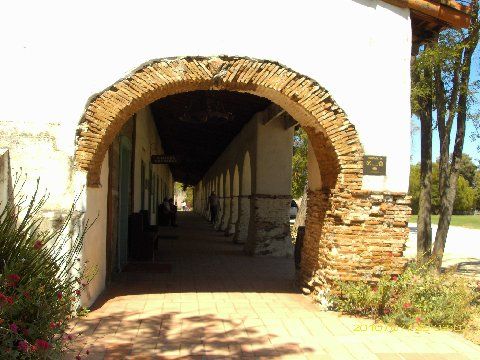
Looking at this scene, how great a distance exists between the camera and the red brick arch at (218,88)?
20.1 ft

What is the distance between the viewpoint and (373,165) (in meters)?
6.73

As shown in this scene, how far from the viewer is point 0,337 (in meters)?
3.58

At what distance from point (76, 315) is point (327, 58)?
4.16m

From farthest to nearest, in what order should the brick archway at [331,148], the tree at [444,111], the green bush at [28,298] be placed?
the tree at [444,111] → the brick archway at [331,148] → the green bush at [28,298]

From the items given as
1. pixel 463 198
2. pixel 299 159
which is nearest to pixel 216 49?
pixel 299 159

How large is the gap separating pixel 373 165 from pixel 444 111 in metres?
4.21

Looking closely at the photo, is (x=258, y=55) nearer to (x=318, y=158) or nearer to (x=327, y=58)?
(x=327, y=58)

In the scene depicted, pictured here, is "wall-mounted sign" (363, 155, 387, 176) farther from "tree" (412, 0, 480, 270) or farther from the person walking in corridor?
the person walking in corridor

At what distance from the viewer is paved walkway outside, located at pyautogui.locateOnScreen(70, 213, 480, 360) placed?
16.4ft

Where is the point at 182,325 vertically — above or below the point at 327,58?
below

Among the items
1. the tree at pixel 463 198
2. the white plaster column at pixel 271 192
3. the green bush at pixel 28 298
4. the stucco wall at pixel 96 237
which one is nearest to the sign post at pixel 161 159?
the white plaster column at pixel 271 192

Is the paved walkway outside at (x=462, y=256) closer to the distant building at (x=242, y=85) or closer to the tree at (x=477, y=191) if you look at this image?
the distant building at (x=242, y=85)

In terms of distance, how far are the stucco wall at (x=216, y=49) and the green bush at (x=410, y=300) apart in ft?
3.90

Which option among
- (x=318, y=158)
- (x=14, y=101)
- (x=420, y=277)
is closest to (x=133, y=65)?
A: (x=14, y=101)
